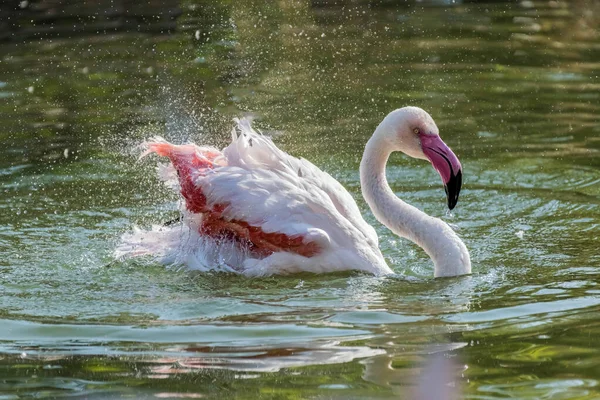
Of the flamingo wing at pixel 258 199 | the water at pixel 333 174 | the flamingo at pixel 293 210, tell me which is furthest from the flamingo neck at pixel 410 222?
the flamingo wing at pixel 258 199

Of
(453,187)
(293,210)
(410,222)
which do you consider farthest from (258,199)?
(453,187)

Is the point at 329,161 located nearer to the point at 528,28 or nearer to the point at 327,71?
the point at 327,71

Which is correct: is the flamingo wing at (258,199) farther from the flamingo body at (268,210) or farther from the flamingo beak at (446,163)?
the flamingo beak at (446,163)

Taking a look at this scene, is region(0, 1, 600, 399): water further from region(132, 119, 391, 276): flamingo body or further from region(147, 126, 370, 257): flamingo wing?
region(147, 126, 370, 257): flamingo wing

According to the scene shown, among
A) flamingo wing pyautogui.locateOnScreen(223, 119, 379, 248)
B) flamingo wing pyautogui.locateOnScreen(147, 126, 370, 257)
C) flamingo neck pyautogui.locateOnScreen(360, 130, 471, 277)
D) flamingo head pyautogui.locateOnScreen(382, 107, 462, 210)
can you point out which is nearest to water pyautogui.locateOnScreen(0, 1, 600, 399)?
flamingo neck pyautogui.locateOnScreen(360, 130, 471, 277)

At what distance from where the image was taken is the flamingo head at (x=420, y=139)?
257 inches

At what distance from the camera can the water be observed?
4906mm

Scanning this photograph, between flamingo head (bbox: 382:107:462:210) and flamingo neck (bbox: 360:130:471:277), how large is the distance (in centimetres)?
10

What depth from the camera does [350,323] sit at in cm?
550

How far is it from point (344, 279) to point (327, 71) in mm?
6604

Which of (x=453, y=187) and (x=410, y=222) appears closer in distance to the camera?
(x=453, y=187)

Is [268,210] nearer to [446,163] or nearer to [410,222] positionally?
[410,222]

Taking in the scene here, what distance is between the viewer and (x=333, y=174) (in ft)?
29.5

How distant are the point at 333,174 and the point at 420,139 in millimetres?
2337
